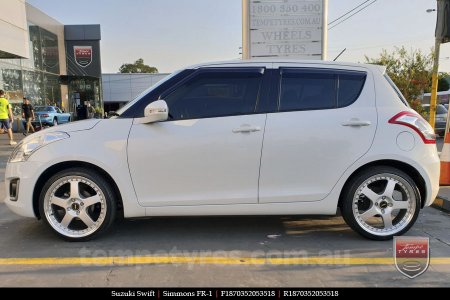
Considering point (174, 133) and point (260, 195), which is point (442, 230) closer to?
point (260, 195)

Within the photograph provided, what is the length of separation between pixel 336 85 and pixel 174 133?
1740mm

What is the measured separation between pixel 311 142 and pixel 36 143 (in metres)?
2.74

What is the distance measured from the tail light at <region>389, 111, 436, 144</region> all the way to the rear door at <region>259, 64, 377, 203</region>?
24 centimetres

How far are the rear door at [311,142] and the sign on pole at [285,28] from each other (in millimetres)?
4712

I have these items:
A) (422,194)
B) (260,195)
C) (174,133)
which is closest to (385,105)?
(422,194)

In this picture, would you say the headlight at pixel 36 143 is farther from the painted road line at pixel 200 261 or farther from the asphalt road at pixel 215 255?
the painted road line at pixel 200 261

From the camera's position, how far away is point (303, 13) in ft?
27.2

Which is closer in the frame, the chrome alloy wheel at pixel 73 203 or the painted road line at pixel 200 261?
the painted road line at pixel 200 261

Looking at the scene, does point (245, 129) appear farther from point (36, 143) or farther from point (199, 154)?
point (36, 143)

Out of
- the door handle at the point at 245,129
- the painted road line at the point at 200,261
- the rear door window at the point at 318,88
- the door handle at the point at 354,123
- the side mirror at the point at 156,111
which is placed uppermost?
the rear door window at the point at 318,88

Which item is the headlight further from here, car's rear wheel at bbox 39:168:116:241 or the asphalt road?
the asphalt road

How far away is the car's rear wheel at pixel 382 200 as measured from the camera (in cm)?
392
